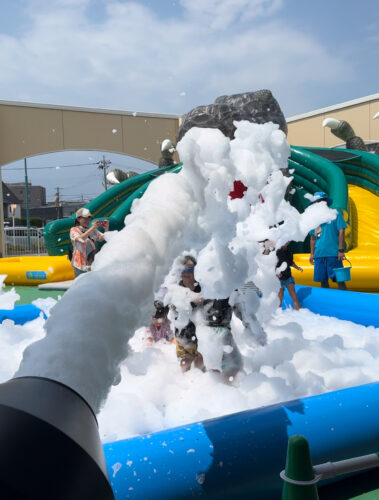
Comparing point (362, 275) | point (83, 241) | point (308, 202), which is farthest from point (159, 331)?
point (308, 202)

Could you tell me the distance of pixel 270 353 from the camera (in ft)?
11.0

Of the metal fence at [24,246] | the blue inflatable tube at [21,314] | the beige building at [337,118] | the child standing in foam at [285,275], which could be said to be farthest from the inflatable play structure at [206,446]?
the metal fence at [24,246]

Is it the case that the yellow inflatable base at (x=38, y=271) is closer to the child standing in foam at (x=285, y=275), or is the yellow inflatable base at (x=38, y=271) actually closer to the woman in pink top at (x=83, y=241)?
the woman in pink top at (x=83, y=241)

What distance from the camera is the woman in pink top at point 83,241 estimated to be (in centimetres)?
525

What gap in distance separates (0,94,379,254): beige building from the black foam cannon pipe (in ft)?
49.1

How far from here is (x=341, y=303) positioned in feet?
14.6

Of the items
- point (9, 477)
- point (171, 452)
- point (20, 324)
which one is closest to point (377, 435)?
point (171, 452)

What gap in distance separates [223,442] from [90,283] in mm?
1094

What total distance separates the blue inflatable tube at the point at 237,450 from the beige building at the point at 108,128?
44.6 ft

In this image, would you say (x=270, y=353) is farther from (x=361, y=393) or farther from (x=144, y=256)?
(x=144, y=256)

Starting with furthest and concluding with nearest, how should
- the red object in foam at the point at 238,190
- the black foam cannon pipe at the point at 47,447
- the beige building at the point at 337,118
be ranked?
the beige building at the point at 337,118 < the red object in foam at the point at 238,190 < the black foam cannon pipe at the point at 47,447

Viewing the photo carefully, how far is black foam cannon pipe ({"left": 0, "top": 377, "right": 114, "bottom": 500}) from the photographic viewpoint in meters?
0.46

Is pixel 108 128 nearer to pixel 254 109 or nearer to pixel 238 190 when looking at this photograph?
pixel 254 109

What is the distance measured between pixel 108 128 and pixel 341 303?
516 inches
